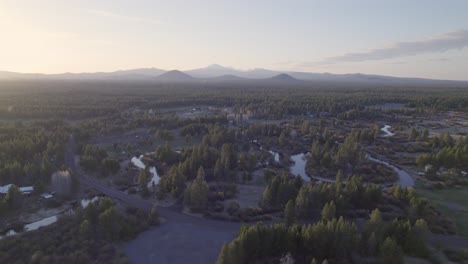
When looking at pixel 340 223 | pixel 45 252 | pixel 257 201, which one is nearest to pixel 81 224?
pixel 45 252

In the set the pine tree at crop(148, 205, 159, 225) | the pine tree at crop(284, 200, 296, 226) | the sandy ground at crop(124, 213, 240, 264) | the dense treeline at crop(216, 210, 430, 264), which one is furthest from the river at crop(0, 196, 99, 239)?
the pine tree at crop(284, 200, 296, 226)

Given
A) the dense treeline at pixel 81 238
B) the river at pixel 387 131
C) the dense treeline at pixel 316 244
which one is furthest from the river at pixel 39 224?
the river at pixel 387 131

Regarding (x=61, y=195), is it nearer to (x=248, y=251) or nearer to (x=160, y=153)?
(x=160, y=153)

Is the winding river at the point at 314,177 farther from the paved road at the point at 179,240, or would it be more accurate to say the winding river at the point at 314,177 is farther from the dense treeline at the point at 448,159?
the paved road at the point at 179,240

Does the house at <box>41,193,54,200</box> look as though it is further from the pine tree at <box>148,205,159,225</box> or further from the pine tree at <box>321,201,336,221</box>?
the pine tree at <box>321,201,336,221</box>

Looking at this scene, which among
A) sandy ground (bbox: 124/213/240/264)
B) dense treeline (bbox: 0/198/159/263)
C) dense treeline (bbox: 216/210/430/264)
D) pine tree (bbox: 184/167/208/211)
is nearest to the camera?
dense treeline (bbox: 0/198/159/263)

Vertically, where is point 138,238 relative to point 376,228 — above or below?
below

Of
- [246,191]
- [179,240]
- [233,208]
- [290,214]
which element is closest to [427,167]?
[246,191]

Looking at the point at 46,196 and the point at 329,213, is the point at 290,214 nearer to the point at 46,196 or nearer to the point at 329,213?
the point at 329,213
